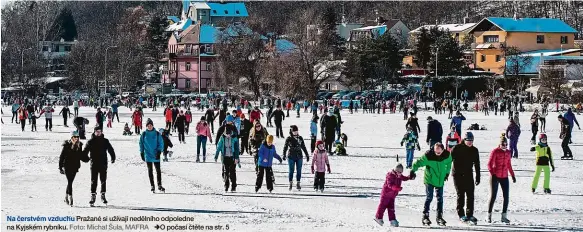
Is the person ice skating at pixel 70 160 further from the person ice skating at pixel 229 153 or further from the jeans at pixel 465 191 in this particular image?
the jeans at pixel 465 191

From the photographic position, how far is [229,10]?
121 metres

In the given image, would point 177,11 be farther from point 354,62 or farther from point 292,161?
point 292,161

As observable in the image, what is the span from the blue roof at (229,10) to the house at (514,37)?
41.0 metres

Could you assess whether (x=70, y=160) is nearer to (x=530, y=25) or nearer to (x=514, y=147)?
(x=514, y=147)

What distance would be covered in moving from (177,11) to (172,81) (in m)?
65.0

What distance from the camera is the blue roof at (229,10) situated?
12121 centimetres

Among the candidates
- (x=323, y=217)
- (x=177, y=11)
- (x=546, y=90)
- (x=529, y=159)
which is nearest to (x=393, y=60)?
(x=546, y=90)

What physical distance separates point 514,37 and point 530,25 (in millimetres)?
2477

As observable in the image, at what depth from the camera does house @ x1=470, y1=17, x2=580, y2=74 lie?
84812mm

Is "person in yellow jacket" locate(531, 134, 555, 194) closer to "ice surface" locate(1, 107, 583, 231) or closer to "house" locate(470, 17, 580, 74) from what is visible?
"ice surface" locate(1, 107, 583, 231)

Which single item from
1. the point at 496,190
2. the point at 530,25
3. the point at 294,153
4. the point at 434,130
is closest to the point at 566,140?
the point at 434,130

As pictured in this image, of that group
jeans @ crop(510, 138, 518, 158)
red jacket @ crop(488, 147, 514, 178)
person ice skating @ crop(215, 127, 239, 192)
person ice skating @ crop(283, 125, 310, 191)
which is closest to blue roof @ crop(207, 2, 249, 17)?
jeans @ crop(510, 138, 518, 158)

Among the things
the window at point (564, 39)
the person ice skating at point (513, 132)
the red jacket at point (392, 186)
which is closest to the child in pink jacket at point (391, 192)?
the red jacket at point (392, 186)

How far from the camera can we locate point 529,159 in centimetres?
2162
